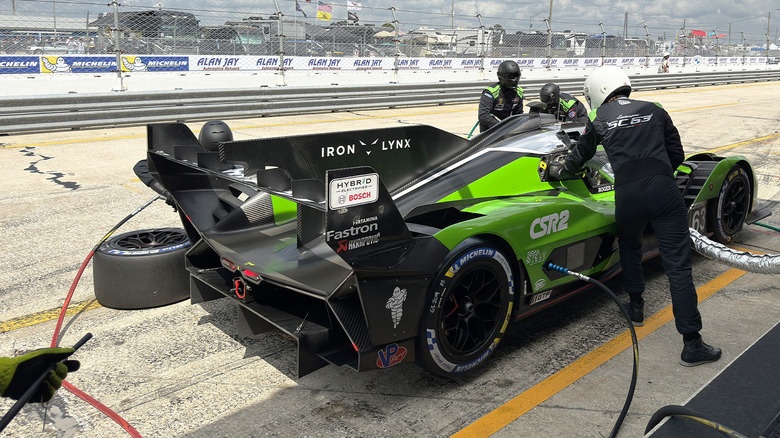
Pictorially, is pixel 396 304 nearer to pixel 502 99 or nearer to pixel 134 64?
pixel 502 99

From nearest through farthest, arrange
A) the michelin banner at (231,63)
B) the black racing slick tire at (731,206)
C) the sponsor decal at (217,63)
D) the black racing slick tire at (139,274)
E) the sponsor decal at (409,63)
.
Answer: the black racing slick tire at (139,274), the black racing slick tire at (731,206), the michelin banner at (231,63), the sponsor decal at (217,63), the sponsor decal at (409,63)

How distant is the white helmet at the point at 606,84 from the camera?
165 inches

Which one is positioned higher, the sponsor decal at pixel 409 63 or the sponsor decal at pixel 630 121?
the sponsor decal at pixel 409 63

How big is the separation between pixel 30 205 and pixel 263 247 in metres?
4.61

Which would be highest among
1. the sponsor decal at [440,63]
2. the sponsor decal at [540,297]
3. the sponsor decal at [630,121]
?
the sponsor decal at [440,63]

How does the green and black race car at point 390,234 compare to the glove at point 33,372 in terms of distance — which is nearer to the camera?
the glove at point 33,372

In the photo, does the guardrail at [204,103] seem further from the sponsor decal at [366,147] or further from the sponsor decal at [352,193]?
the sponsor decal at [352,193]

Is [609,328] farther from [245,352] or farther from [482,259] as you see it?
[245,352]

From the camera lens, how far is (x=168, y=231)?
4.81m

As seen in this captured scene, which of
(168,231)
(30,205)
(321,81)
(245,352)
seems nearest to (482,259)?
(245,352)

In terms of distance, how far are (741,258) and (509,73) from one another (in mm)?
4436

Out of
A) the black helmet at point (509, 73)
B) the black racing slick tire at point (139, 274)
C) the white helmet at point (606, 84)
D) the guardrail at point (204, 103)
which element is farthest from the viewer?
the guardrail at point (204, 103)

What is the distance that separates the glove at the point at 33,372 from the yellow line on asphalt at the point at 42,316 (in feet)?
8.32

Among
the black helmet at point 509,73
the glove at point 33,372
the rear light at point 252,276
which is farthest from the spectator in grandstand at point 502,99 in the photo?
the glove at point 33,372
